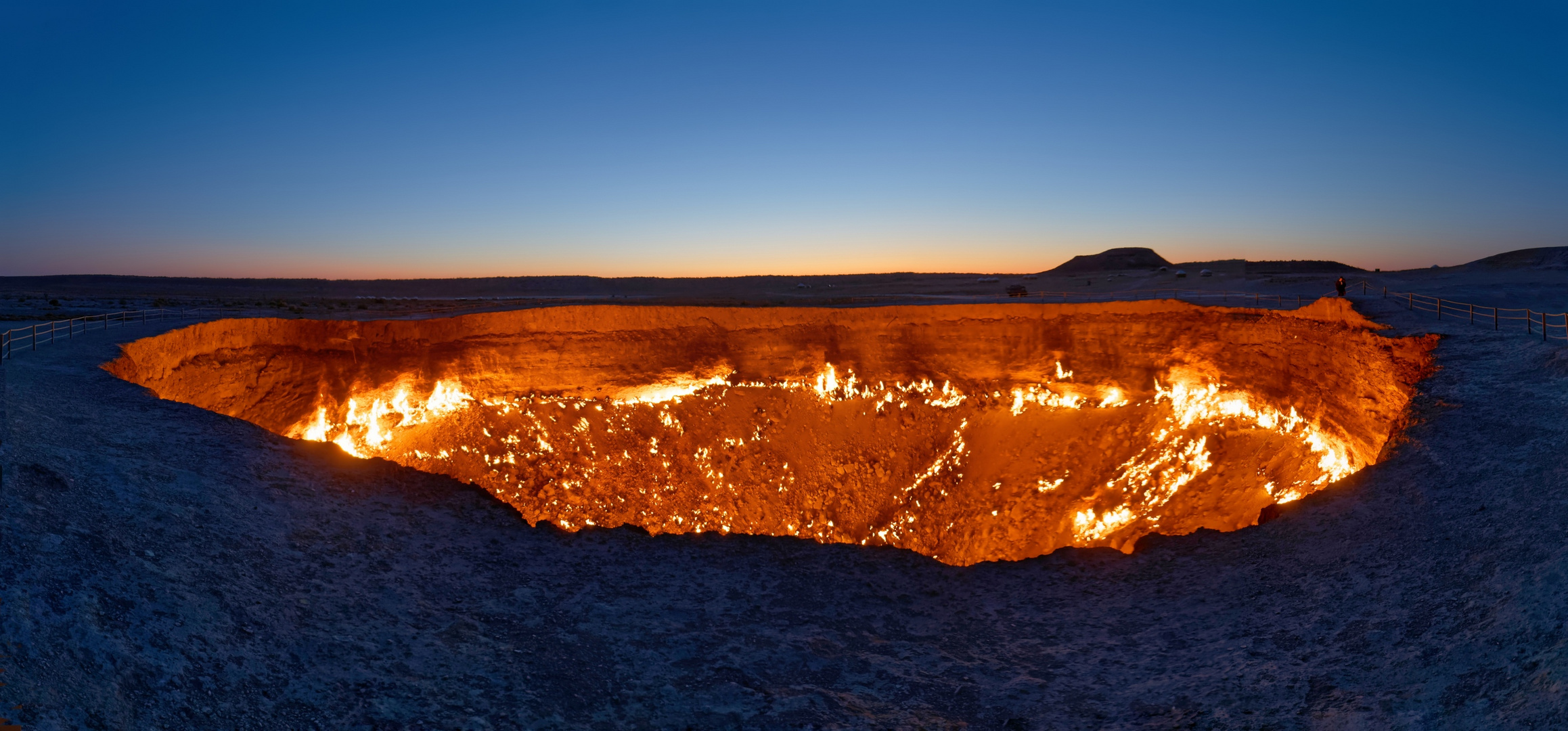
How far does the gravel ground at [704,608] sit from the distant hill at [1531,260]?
234ft

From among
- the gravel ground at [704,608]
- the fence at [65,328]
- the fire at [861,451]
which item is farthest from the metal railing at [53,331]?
the gravel ground at [704,608]

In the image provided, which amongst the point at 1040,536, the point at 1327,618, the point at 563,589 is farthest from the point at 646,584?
the point at 1040,536

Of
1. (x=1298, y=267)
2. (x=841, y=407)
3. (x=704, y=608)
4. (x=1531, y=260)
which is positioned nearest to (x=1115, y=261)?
(x=1298, y=267)

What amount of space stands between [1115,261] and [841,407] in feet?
355

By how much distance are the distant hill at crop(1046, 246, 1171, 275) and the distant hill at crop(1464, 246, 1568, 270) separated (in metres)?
43.3

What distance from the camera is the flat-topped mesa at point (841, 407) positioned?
25.3 m

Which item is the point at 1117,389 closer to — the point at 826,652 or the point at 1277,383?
the point at 1277,383

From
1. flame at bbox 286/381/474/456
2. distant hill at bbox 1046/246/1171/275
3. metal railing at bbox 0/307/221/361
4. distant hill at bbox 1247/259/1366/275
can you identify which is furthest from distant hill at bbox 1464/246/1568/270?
metal railing at bbox 0/307/221/361

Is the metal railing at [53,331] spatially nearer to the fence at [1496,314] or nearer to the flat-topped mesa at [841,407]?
the flat-topped mesa at [841,407]

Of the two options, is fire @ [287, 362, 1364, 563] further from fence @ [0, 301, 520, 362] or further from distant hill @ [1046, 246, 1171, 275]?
distant hill @ [1046, 246, 1171, 275]

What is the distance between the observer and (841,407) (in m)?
31.3

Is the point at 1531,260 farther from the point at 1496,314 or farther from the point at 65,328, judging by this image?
the point at 65,328

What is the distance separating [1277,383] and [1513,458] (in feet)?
53.3

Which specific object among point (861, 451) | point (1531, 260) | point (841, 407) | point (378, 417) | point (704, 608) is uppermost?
point (1531, 260)
